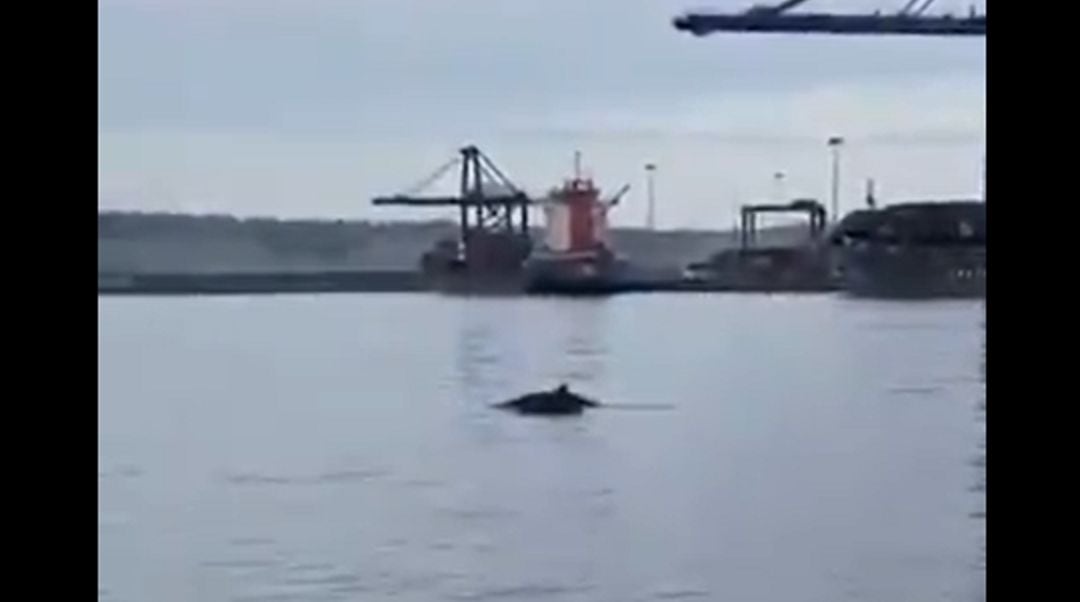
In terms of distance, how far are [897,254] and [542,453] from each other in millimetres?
2153

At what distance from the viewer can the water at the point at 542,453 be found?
5.00 metres

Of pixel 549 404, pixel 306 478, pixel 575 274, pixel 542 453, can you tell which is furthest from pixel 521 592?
pixel 549 404

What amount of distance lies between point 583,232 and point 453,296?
4.48ft

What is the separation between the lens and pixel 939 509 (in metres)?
6.34

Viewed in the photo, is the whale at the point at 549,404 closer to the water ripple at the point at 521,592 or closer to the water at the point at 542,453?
the water at the point at 542,453

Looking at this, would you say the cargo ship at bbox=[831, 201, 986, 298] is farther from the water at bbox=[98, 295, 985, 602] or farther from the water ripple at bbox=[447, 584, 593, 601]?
the water ripple at bbox=[447, 584, 593, 601]

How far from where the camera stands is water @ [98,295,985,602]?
5000mm

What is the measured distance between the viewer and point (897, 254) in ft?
30.6

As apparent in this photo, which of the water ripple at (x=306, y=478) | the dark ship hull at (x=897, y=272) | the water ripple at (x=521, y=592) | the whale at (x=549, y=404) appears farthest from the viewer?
the whale at (x=549, y=404)

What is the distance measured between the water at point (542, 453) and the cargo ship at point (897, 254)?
0.91ft

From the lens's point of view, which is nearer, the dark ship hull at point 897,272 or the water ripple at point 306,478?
the water ripple at point 306,478

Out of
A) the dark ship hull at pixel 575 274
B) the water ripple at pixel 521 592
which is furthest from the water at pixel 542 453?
the dark ship hull at pixel 575 274

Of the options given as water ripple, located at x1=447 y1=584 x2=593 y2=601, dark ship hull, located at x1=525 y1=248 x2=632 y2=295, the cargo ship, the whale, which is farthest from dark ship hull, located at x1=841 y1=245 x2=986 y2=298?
water ripple, located at x1=447 y1=584 x2=593 y2=601
